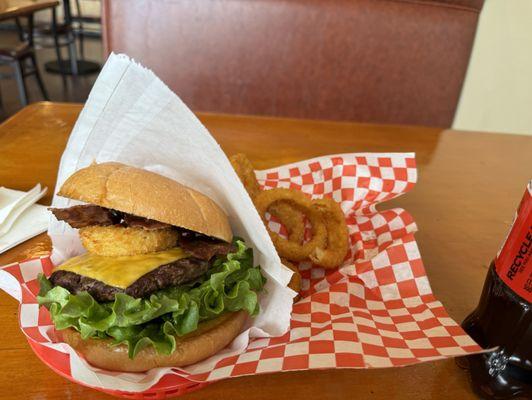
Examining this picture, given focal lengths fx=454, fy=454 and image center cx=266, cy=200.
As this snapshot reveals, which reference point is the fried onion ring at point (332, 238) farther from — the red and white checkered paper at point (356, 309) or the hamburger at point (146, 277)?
the hamburger at point (146, 277)

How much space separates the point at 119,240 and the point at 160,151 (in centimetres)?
24

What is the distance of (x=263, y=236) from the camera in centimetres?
97

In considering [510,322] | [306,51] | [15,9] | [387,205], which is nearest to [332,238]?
[387,205]

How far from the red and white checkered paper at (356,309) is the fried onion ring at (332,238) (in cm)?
4

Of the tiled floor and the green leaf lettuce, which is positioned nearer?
the green leaf lettuce

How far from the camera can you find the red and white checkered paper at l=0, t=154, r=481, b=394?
84 centimetres

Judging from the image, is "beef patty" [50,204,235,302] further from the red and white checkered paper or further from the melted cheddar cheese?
the red and white checkered paper

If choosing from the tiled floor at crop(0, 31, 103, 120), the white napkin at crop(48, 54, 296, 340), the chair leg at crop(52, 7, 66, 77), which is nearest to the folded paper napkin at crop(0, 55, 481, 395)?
the white napkin at crop(48, 54, 296, 340)

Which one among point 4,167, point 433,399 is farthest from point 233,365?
point 4,167

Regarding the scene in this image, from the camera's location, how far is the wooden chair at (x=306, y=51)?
2453 millimetres

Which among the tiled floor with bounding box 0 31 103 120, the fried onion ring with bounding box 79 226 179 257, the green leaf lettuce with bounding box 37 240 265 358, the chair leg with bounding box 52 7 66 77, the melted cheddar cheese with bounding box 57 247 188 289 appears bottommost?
the tiled floor with bounding box 0 31 103 120

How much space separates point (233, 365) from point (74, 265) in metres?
0.39

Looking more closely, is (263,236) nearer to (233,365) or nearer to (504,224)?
(233,365)

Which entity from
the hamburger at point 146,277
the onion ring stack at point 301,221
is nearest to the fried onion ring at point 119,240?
the hamburger at point 146,277
